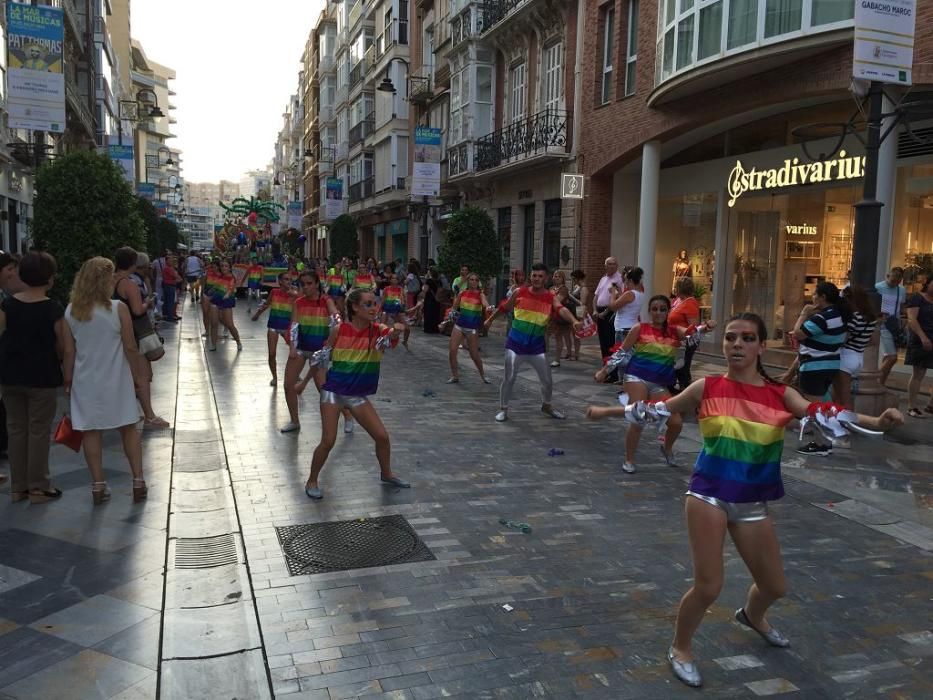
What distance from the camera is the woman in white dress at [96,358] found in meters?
5.60

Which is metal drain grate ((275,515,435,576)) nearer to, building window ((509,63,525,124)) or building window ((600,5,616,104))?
building window ((600,5,616,104))

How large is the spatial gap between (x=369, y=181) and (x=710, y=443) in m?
39.5

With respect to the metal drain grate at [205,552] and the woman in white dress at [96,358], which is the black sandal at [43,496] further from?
the metal drain grate at [205,552]

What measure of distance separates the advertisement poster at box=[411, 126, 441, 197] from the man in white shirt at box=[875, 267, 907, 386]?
14.1 metres

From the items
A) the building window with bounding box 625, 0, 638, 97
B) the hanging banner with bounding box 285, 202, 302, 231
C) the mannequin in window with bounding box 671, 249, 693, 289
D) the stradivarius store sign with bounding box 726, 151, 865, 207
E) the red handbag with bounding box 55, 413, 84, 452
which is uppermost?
the building window with bounding box 625, 0, 638, 97

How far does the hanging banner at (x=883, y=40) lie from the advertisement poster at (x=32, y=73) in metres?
12.5

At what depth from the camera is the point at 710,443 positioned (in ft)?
11.5

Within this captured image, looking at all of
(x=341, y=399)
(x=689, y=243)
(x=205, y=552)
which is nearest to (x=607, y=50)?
(x=689, y=243)

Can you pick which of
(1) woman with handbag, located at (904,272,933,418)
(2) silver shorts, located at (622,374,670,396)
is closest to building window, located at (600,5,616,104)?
(1) woman with handbag, located at (904,272,933,418)

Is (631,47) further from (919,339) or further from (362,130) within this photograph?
(362,130)

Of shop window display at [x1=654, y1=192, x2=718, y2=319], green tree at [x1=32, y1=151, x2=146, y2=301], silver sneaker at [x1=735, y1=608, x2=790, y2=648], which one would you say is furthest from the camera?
shop window display at [x1=654, y1=192, x2=718, y2=319]

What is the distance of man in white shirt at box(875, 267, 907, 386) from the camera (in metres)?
10.7

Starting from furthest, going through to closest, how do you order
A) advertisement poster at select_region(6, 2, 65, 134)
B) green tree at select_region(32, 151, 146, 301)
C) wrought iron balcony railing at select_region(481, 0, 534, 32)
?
wrought iron balcony railing at select_region(481, 0, 534, 32) < advertisement poster at select_region(6, 2, 65, 134) < green tree at select_region(32, 151, 146, 301)

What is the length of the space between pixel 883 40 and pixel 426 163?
15.6m
